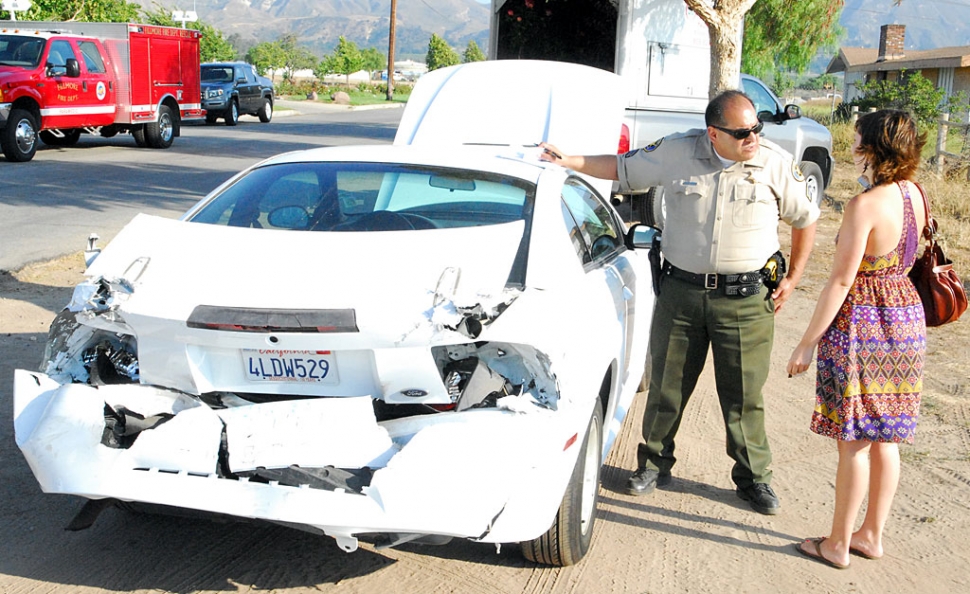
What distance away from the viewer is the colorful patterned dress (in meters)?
3.73

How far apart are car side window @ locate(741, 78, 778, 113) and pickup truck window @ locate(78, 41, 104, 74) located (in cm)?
1248

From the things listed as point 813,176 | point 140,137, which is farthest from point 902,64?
point 140,137

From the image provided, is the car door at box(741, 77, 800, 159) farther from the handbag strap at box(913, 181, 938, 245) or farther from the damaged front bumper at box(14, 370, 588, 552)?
the damaged front bumper at box(14, 370, 588, 552)

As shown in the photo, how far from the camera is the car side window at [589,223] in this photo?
427 cm

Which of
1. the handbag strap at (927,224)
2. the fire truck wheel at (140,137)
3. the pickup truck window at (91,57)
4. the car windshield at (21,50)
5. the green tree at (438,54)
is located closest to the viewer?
the handbag strap at (927,224)

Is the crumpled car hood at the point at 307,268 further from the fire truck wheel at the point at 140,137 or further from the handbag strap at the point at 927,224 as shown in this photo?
the fire truck wheel at the point at 140,137

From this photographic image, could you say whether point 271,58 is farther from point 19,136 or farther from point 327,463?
point 327,463

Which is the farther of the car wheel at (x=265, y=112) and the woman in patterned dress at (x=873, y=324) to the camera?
the car wheel at (x=265, y=112)

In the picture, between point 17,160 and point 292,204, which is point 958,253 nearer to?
point 292,204

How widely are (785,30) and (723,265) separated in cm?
2149

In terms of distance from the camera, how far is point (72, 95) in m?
17.8

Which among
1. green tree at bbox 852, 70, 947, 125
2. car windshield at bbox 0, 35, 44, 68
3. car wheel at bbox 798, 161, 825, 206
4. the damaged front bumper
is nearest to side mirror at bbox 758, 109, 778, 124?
car wheel at bbox 798, 161, 825, 206

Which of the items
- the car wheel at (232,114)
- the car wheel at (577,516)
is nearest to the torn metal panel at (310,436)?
the car wheel at (577,516)

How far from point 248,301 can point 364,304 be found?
16.2 inches
